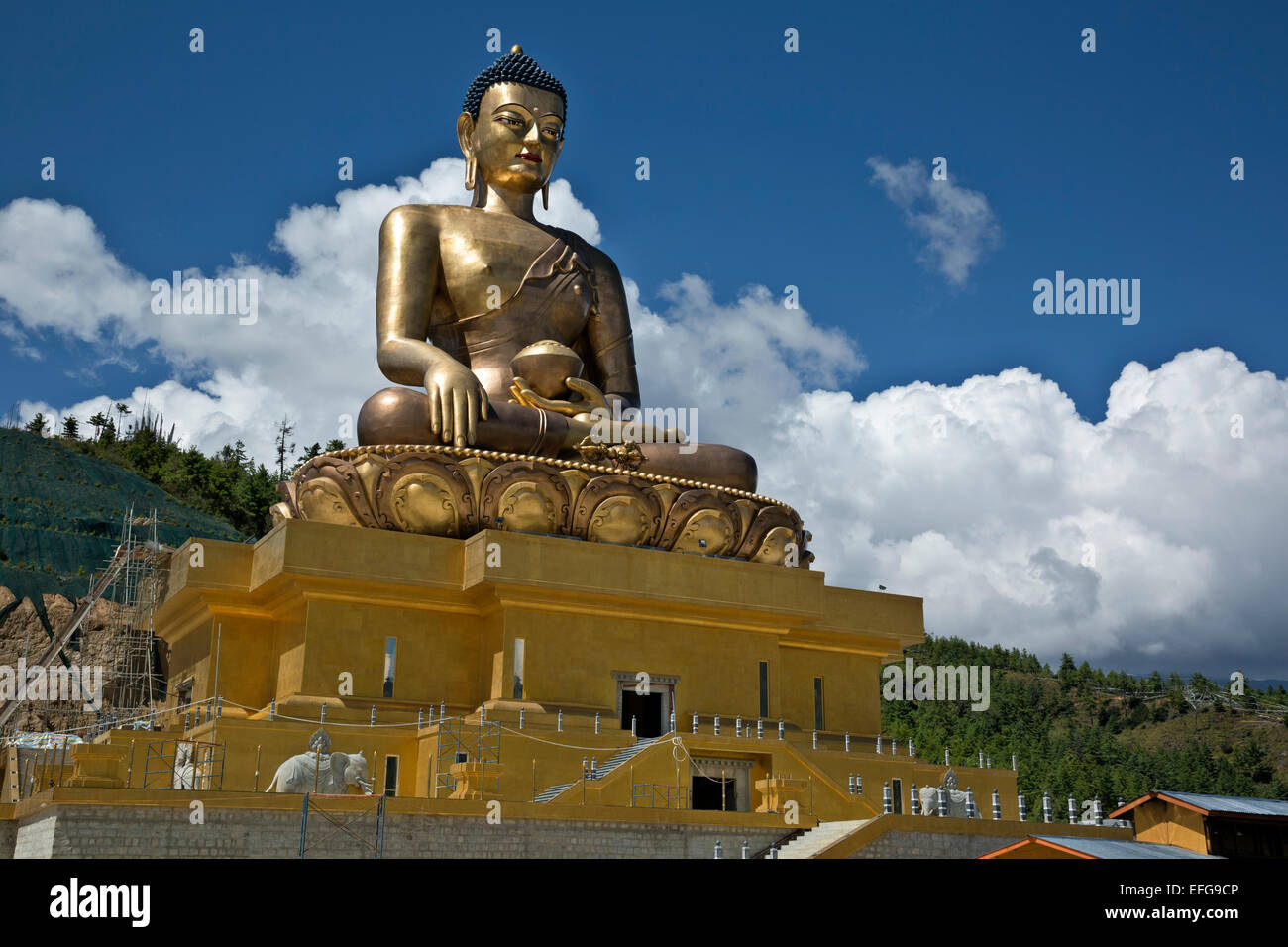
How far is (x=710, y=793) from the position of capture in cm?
1469

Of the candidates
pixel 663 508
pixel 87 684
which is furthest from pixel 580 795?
pixel 87 684

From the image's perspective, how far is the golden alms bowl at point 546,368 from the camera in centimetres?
1681

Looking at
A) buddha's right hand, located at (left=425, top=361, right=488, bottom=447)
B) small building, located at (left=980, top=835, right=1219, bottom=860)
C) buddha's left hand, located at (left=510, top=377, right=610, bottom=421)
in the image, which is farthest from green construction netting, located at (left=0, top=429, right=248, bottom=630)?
small building, located at (left=980, top=835, right=1219, bottom=860)

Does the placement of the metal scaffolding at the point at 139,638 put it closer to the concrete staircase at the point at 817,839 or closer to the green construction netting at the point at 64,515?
the green construction netting at the point at 64,515

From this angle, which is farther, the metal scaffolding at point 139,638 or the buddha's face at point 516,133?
the metal scaffolding at point 139,638

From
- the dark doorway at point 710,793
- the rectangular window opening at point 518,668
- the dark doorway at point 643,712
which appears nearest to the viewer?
the dark doorway at point 710,793

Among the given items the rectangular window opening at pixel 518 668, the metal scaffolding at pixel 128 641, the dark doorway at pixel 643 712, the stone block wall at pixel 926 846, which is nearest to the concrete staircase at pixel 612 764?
the rectangular window opening at pixel 518 668

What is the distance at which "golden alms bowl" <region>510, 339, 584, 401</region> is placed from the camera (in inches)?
662

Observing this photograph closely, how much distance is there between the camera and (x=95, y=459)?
138 feet

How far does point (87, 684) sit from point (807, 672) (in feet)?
48.8

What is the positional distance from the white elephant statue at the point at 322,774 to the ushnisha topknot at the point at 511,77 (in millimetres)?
10239

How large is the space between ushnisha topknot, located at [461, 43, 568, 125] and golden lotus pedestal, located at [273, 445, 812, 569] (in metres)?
5.84

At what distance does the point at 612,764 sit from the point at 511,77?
9926mm

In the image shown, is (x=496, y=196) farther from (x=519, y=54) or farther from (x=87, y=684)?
(x=87, y=684)
